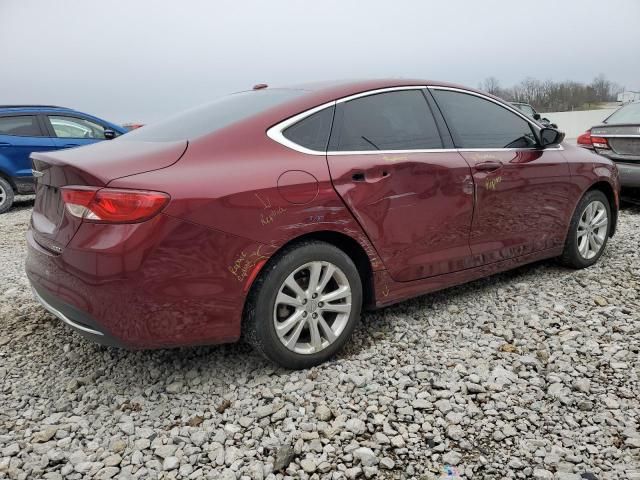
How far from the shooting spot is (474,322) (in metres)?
3.31

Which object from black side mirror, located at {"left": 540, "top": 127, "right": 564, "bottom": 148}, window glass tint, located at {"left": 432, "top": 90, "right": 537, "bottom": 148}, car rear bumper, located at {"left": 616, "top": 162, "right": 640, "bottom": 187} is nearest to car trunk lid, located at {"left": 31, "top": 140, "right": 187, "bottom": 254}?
window glass tint, located at {"left": 432, "top": 90, "right": 537, "bottom": 148}

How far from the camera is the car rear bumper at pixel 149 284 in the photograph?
2.20 metres

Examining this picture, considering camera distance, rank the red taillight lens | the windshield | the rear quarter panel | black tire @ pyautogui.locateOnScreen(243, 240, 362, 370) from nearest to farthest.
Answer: black tire @ pyautogui.locateOnScreen(243, 240, 362, 370), the rear quarter panel, the windshield, the red taillight lens

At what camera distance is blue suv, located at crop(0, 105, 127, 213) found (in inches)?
327

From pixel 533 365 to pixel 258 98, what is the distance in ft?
7.00

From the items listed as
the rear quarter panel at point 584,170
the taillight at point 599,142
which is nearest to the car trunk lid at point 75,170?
the rear quarter panel at point 584,170

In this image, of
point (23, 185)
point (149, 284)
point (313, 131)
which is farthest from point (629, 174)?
point (23, 185)

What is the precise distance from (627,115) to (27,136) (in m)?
8.99

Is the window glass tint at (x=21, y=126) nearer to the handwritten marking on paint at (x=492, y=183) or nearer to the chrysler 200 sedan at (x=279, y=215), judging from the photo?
the chrysler 200 sedan at (x=279, y=215)

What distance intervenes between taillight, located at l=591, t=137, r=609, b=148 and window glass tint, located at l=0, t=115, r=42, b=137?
27.5ft

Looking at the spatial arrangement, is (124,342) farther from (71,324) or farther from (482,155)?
(482,155)

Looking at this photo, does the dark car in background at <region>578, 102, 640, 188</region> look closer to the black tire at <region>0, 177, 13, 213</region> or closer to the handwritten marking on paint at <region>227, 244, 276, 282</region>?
the handwritten marking on paint at <region>227, 244, 276, 282</region>

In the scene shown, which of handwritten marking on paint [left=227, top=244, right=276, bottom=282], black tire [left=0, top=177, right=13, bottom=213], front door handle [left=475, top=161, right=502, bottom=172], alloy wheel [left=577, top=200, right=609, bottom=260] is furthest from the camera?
black tire [left=0, top=177, right=13, bottom=213]

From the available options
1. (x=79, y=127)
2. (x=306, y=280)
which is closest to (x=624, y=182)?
(x=306, y=280)
